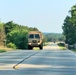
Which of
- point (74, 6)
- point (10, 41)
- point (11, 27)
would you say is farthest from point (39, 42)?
point (11, 27)

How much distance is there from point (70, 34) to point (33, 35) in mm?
54094

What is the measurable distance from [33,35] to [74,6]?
1916 inches

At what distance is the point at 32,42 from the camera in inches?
2813

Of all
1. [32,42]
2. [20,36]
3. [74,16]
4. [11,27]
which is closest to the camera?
[32,42]

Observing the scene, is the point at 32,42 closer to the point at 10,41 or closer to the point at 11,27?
the point at 10,41

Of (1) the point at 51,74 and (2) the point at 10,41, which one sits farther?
(2) the point at 10,41

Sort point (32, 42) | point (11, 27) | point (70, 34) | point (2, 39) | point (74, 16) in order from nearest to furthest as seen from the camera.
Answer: point (32, 42) → point (2, 39) → point (74, 16) → point (70, 34) → point (11, 27)

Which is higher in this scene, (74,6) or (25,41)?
(74,6)

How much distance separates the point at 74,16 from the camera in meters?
112

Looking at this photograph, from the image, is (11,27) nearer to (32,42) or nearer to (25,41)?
(25,41)

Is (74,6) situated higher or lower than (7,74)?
higher

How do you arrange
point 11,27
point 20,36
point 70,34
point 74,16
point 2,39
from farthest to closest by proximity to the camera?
point 11,27 → point 70,34 → point 74,16 → point 20,36 → point 2,39

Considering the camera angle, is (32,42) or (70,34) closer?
(32,42)

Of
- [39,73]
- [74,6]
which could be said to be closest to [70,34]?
[74,6]
